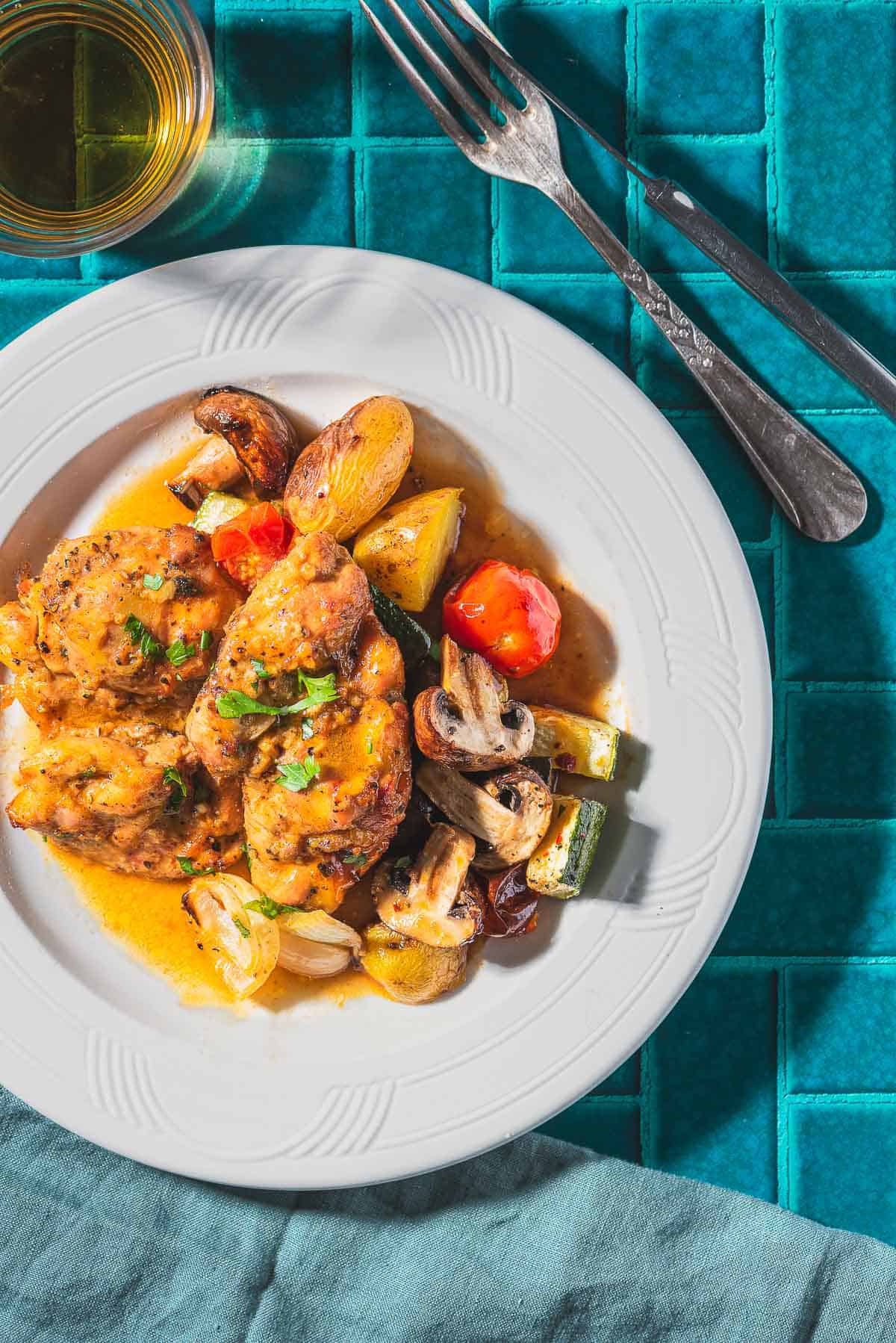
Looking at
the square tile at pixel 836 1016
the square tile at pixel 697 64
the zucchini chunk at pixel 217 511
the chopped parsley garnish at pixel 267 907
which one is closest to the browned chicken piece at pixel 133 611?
the zucchini chunk at pixel 217 511

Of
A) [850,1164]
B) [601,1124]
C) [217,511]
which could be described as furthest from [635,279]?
[850,1164]

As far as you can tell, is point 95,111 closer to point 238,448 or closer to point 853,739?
point 238,448

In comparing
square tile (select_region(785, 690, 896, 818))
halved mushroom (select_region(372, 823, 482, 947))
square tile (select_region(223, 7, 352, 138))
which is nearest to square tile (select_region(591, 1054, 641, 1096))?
halved mushroom (select_region(372, 823, 482, 947))

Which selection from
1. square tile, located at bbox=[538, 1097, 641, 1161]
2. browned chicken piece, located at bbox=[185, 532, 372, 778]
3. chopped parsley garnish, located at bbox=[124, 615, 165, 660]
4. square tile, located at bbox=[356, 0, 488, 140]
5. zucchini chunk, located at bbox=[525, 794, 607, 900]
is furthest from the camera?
square tile, located at bbox=[538, 1097, 641, 1161]

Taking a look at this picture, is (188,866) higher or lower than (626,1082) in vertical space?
higher

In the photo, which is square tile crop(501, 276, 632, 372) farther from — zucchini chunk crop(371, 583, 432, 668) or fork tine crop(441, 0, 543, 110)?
zucchini chunk crop(371, 583, 432, 668)

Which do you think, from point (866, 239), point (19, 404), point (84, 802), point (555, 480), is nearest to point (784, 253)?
point (866, 239)

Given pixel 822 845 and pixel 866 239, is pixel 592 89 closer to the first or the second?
pixel 866 239
